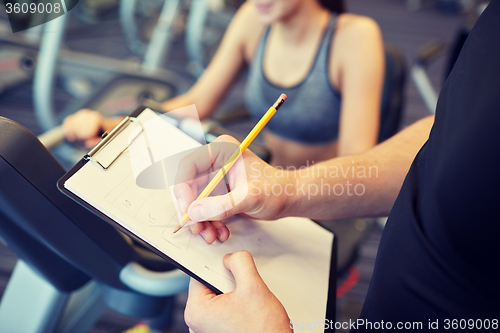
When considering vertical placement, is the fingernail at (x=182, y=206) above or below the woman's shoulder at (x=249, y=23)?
below

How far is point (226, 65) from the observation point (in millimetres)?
1097

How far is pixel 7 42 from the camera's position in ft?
4.61

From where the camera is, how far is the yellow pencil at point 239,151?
43cm

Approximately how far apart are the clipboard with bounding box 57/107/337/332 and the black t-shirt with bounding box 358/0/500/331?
12 centimetres

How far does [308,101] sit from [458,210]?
67 centimetres

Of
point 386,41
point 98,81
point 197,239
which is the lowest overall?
point 386,41

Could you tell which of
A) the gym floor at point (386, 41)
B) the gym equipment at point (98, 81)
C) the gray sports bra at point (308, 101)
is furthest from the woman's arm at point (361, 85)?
the gym equipment at point (98, 81)

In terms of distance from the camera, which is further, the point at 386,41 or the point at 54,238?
the point at 386,41

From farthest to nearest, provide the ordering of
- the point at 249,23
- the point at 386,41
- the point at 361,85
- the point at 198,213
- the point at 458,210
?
1. the point at 386,41
2. the point at 249,23
3. the point at 361,85
4. the point at 198,213
5. the point at 458,210

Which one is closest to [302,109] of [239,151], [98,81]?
[239,151]

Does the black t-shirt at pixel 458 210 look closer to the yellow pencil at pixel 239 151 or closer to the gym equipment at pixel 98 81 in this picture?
the yellow pencil at pixel 239 151

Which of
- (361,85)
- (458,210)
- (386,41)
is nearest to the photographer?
(458,210)

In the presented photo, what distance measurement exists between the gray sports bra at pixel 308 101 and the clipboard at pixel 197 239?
19.5 inches

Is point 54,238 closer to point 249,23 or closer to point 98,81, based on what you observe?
point 249,23
